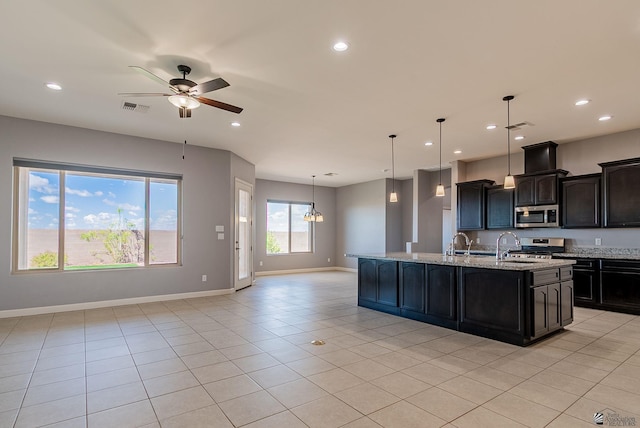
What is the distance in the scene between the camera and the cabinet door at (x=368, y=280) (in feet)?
18.4

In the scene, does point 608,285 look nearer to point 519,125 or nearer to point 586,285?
point 586,285

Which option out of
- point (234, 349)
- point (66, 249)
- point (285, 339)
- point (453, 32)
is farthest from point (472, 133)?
point (66, 249)

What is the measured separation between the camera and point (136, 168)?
6.08 meters

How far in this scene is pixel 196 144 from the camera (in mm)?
6598

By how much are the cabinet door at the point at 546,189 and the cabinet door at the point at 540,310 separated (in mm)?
2869

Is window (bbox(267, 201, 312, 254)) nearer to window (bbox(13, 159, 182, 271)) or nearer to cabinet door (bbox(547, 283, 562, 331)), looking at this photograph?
window (bbox(13, 159, 182, 271))

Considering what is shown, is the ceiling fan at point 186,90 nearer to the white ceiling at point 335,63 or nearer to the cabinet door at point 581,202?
the white ceiling at point 335,63

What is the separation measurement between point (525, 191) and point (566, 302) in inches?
108

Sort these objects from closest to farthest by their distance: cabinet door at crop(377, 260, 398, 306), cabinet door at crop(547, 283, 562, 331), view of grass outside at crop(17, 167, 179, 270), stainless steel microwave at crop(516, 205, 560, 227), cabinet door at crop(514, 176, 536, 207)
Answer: cabinet door at crop(547, 283, 562, 331)
cabinet door at crop(377, 260, 398, 306)
view of grass outside at crop(17, 167, 179, 270)
stainless steel microwave at crop(516, 205, 560, 227)
cabinet door at crop(514, 176, 536, 207)

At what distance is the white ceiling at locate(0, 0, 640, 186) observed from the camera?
2.65m

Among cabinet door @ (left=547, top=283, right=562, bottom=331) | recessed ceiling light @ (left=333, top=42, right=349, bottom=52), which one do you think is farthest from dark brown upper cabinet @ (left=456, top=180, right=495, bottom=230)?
recessed ceiling light @ (left=333, top=42, right=349, bottom=52)

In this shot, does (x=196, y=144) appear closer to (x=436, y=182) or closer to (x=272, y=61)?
(x=272, y=61)

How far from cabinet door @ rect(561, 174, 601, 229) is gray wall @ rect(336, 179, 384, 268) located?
15.5ft

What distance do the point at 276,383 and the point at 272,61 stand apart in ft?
9.90
